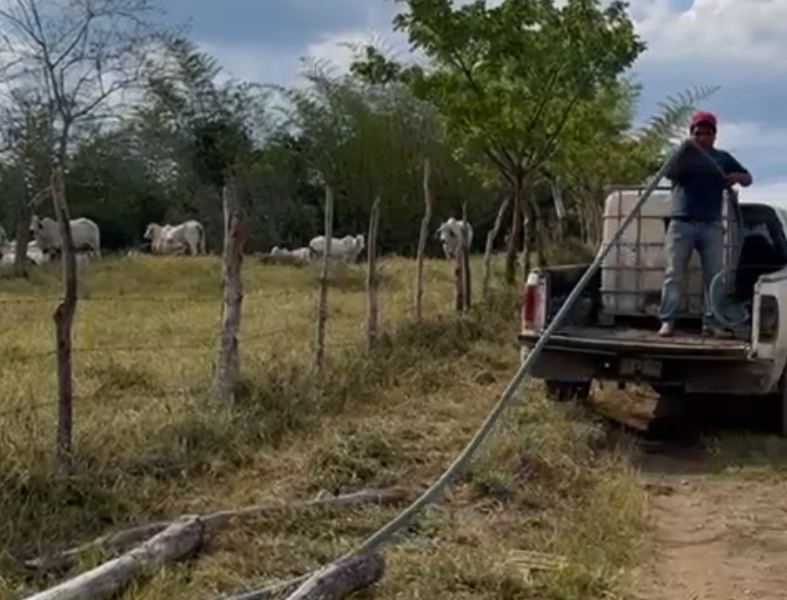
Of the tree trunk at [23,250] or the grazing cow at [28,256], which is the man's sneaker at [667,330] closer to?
the tree trunk at [23,250]

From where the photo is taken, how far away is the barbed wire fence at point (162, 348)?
7.20 m

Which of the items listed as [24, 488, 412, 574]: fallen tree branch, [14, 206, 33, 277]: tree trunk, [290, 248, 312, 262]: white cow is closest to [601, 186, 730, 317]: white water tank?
[24, 488, 412, 574]: fallen tree branch

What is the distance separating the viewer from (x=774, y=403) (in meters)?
8.55

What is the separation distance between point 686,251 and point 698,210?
0.31 metres

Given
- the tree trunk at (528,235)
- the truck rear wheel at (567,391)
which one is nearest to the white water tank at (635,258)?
the truck rear wheel at (567,391)

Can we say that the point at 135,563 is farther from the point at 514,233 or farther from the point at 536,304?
the point at 514,233

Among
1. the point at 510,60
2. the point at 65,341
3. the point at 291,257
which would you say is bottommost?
the point at 65,341

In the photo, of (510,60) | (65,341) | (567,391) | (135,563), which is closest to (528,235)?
(510,60)

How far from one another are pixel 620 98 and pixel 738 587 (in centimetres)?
1633

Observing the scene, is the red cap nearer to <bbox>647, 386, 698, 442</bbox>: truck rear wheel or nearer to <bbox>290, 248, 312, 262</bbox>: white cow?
<bbox>647, 386, 698, 442</bbox>: truck rear wheel

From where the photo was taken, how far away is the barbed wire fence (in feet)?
23.6

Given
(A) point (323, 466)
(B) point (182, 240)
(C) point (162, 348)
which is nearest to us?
(A) point (323, 466)

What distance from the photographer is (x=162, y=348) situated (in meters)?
11.3

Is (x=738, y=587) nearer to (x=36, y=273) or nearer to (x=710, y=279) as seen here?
(x=710, y=279)
